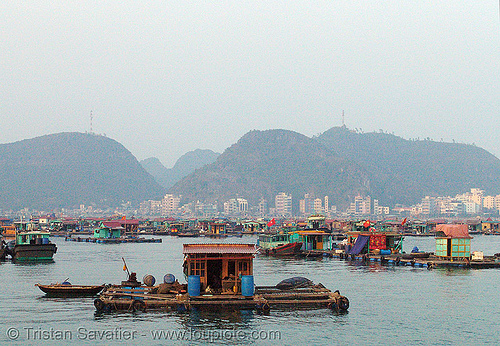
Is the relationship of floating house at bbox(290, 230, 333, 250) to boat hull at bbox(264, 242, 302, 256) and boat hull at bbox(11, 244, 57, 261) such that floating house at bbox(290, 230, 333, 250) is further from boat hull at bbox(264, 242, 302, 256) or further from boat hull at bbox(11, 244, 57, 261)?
boat hull at bbox(11, 244, 57, 261)

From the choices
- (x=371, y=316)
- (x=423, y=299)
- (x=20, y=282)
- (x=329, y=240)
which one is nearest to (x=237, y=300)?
(x=371, y=316)

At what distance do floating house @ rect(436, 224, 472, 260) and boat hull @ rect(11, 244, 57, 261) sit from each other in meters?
52.1

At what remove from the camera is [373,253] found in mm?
92125

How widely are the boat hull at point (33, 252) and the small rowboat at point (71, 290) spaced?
4011 cm

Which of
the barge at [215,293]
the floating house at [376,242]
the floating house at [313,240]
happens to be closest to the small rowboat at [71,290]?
the barge at [215,293]

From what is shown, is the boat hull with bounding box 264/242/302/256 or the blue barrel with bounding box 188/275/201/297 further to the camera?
the boat hull with bounding box 264/242/302/256

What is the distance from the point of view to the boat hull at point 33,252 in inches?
3492

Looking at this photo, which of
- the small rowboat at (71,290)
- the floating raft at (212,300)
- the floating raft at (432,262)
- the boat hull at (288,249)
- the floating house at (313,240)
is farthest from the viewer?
the floating house at (313,240)

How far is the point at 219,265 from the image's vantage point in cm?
4434

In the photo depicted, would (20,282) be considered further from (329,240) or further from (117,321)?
(329,240)

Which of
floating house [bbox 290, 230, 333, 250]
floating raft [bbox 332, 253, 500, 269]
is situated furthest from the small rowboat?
floating house [bbox 290, 230, 333, 250]

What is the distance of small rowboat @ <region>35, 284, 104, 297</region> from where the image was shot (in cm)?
5006

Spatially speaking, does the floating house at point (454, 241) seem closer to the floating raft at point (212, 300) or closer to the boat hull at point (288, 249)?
the boat hull at point (288, 249)

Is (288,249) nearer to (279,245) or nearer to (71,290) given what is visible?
(279,245)
